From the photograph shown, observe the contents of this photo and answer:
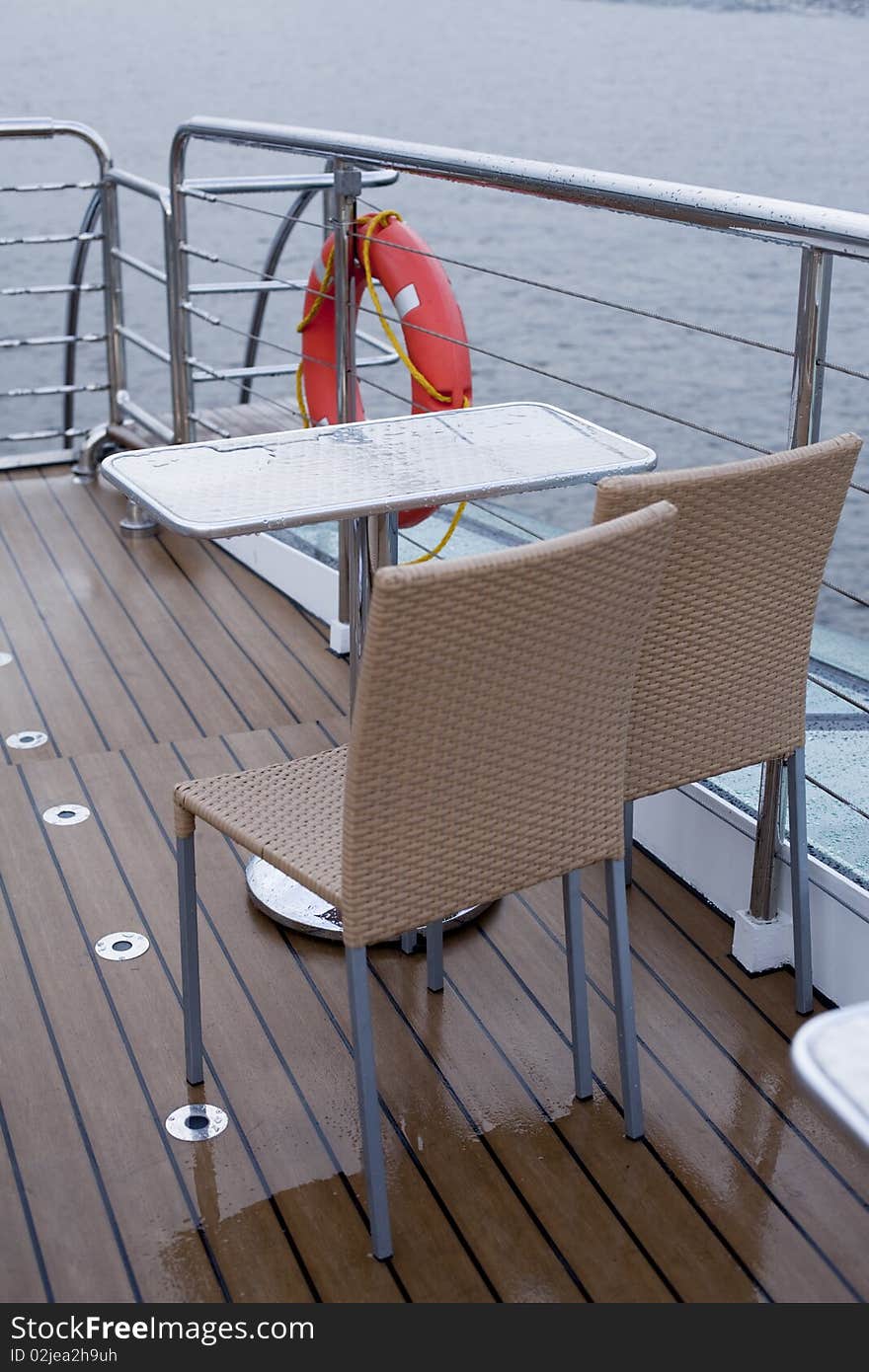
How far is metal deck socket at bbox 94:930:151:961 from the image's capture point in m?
1.93

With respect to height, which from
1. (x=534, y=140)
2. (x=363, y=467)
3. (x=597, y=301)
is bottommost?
(x=534, y=140)

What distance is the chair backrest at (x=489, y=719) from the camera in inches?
48.9

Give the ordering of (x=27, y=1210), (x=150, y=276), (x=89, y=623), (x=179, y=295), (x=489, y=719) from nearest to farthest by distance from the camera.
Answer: (x=489, y=719) → (x=27, y=1210) → (x=89, y=623) → (x=179, y=295) → (x=150, y=276)

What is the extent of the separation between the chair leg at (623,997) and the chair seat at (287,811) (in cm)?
29

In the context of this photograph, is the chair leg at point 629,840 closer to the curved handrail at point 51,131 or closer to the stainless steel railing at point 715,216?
the stainless steel railing at point 715,216

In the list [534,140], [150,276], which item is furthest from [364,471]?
[534,140]

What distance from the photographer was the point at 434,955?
6.04 ft

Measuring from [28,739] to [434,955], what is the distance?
103cm

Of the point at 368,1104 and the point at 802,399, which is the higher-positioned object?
the point at 802,399

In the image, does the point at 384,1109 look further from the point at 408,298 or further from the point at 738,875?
the point at 408,298

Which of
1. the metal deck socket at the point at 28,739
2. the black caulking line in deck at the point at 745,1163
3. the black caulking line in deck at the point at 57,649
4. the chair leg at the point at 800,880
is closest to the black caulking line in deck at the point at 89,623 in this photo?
the black caulking line in deck at the point at 57,649

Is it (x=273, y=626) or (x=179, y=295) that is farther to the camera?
(x=179, y=295)

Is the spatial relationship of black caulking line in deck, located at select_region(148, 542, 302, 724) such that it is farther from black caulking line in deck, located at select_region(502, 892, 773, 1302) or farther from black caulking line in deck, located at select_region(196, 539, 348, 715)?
black caulking line in deck, located at select_region(502, 892, 773, 1302)

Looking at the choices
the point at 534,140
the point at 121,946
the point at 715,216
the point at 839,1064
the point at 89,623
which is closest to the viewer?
the point at 839,1064
